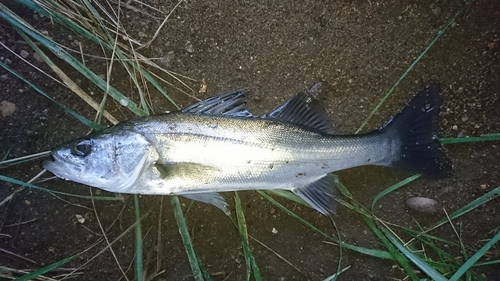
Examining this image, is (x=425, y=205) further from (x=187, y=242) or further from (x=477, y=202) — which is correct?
(x=187, y=242)

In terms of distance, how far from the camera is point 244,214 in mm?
2725

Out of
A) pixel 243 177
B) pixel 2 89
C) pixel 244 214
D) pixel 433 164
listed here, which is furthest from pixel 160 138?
pixel 433 164

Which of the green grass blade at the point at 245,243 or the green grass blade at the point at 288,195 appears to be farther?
the green grass blade at the point at 288,195

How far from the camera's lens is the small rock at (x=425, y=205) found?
8.73ft

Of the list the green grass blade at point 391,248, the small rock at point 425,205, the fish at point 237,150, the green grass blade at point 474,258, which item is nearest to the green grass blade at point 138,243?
the fish at point 237,150

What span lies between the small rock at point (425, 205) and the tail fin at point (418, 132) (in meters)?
0.32

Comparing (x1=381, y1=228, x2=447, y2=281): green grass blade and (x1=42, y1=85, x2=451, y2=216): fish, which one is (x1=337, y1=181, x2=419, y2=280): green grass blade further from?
(x1=42, y1=85, x2=451, y2=216): fish

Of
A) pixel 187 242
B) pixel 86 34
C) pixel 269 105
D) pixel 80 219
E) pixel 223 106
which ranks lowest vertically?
pixel 80 219

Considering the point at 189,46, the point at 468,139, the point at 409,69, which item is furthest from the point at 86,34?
the point at 468,139

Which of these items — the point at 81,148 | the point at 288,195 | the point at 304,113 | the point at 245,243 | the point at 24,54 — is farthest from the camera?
the point at 24,54

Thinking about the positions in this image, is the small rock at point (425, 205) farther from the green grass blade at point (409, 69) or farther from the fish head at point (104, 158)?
the fish head at point (104, 158)

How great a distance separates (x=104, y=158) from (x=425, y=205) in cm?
206

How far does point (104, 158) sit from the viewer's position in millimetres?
2232

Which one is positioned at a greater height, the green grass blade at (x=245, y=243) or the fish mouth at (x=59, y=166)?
the fish mouth at (x=59, y=166)
